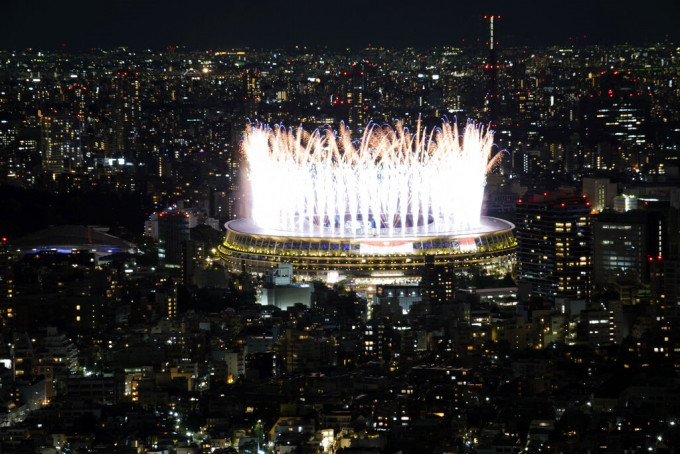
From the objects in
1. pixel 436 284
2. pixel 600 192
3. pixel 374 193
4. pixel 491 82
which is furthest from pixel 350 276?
pixel 491 82

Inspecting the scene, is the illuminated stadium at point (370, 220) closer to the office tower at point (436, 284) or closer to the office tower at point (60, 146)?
the office tower at point (436, 284)

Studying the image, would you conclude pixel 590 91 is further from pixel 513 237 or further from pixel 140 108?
pixel 513 237

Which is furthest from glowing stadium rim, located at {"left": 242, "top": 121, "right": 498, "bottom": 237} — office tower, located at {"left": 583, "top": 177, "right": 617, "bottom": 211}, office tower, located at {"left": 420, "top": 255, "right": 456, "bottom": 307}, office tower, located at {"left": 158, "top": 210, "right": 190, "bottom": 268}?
office tower, located at {"left": 583, "top": 177, "right": 617, "bottom": 211}

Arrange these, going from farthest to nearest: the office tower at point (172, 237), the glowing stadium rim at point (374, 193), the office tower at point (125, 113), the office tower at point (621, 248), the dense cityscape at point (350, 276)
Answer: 1. the office tower at point (125, 113)
2. the office tower at point (172, 237)
3. the glowing stadium rim at point (374, 193)
4. the office tower at point (621, 248)
5. the dense cityscape at point (350, 276)

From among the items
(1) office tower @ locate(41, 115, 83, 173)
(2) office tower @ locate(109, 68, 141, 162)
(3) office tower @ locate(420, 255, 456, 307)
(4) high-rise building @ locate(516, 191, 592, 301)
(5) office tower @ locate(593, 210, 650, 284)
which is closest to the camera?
(3) office tower @ locate(420, 255, 456, 307)

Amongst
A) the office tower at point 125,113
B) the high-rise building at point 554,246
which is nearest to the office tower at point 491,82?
the office tower at point 125,113

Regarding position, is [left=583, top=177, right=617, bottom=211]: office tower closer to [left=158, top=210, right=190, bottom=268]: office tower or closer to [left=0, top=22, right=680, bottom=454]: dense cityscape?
[left=0, top=22, right=680, bottom=454]: dense cityscape

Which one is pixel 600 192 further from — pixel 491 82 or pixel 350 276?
pixel 491 82
